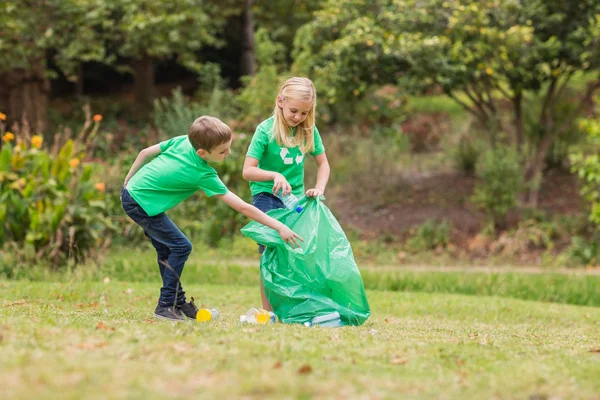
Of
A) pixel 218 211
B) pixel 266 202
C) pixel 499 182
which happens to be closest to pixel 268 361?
pixel 266 202

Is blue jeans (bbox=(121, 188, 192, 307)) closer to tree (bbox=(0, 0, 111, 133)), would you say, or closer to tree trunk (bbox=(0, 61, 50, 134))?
tree (bbox=(0, 0, 111, 133))

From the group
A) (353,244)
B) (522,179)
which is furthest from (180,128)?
(522,179)

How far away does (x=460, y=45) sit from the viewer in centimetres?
1167

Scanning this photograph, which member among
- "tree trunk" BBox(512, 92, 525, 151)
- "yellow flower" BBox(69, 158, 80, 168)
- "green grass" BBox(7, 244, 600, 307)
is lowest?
"green grass" BBox(7, 244, 600, 307)

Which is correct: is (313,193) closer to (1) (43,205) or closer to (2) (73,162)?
(2) (73,162)

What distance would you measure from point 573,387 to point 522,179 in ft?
33.0


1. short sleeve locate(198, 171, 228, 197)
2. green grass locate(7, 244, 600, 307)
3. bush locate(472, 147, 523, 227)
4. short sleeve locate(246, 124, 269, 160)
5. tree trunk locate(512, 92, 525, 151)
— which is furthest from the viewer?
tree trunk locate(512, 92, 525, 151)

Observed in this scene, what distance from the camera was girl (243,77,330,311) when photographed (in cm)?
530

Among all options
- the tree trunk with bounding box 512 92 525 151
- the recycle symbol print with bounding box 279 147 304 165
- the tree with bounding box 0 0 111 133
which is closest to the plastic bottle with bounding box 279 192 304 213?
the recycle symbol print with bounding box 279 147 304 165

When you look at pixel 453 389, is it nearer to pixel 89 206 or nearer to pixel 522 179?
pixel 89 206

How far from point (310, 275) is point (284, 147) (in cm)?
96

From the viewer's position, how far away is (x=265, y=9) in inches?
856

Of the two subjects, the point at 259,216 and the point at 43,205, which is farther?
the point at 43,205

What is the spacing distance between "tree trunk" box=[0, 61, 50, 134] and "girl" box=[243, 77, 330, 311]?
11.9 m
